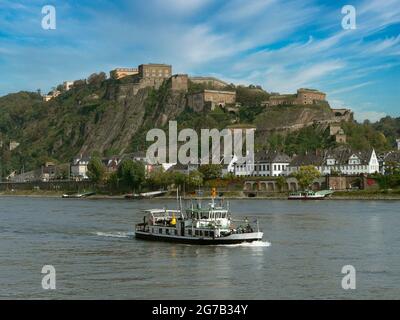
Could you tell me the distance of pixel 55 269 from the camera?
31.9m

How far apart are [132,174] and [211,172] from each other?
45.2ft

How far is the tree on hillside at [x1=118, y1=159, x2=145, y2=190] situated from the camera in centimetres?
12206

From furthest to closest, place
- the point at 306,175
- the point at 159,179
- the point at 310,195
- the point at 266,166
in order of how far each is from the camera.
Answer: the point at 266,166
the point at 159,179
the point at 306,175
the point at 310,195

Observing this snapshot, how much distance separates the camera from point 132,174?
12212cm

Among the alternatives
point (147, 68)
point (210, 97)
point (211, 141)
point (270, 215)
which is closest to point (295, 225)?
point (270, 215)

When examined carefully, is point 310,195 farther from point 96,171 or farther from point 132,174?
point 96,171

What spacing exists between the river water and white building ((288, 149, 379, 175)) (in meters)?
62.3

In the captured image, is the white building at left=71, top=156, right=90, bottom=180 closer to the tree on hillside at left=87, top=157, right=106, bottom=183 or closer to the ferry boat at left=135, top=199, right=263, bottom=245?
the tree on hillside at left=87, top=157, right=106, bottom=183

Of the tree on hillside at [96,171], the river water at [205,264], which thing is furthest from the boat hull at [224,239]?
the tree on hillside at [96,171]

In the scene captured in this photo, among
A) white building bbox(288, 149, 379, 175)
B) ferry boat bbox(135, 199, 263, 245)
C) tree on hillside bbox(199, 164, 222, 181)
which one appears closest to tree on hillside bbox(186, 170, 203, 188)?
tree on hillside bbox(199, 164, 222, 181)

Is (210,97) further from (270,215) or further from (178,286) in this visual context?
(178,286)

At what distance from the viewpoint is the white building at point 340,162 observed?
11338cm

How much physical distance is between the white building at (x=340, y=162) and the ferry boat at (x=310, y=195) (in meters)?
10.2

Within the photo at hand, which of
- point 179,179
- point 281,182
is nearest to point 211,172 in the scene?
point 179,179
